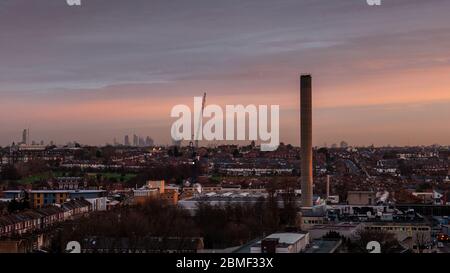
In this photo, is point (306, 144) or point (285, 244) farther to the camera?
point (306, 144)

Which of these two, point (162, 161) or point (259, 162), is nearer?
point (162, 161)

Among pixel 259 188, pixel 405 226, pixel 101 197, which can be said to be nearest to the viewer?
pixel 405 226

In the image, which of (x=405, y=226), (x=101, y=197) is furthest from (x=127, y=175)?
(x=405, y=226)

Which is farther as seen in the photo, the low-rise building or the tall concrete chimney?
the tall concrete chimney

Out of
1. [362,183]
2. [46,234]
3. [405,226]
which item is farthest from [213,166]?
[46,234]

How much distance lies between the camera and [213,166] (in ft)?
47.9

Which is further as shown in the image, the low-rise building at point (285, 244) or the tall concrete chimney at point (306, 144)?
the tall concrete chimney at point (306, 144)

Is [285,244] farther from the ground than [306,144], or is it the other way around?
[306,144]
